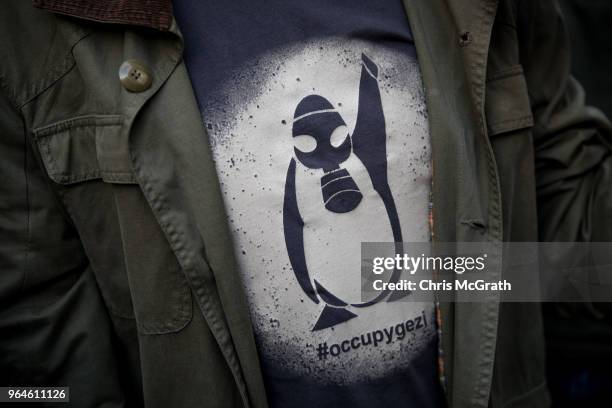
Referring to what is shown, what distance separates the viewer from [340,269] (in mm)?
1333

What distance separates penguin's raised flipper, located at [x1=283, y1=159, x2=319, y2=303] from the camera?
4.21 ft

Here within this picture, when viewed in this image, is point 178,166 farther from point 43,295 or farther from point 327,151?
point 43,295

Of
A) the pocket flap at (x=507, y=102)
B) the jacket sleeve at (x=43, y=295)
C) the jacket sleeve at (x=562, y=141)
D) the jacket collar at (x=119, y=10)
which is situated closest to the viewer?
the jacket collar at (x=119, y=10)

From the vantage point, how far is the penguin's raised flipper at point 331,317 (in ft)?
4.37

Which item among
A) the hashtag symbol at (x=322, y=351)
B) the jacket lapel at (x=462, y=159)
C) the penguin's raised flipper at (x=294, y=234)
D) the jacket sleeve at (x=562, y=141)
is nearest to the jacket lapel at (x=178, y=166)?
the penguin's raised flipper at (x=294, y=234)

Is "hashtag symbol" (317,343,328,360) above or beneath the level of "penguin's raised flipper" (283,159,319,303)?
beneath

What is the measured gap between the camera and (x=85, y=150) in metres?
1.29

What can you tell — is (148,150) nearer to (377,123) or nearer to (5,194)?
(5,194)

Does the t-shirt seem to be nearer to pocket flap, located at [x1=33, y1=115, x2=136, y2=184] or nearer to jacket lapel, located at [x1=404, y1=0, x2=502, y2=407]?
jacket lapel, located at [x1=404, y1=0, x2=502, y2=407]

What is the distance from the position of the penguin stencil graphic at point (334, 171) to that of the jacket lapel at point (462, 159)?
0.13m

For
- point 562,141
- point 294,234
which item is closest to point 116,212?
point 294,234

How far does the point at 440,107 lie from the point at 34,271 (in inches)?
38.6

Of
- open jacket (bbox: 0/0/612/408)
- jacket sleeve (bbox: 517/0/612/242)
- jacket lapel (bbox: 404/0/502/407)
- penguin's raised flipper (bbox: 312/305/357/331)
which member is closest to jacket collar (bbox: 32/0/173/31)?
open jacket (bbox: 0/0/612/408)

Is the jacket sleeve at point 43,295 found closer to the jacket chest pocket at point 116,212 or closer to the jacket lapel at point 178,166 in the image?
the jacket chest pocket at point 116,212
